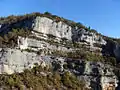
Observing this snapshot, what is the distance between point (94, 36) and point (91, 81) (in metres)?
15.9

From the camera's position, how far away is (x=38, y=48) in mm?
78750

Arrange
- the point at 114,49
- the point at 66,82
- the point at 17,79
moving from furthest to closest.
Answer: the point at 114,49 → the point at 66,82 → the point at 17,79

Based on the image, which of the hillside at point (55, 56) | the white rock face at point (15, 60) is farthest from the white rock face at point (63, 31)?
the white rock face at point (15, 60)

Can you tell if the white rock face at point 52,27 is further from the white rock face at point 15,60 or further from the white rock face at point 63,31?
the white rock face at point 15,60

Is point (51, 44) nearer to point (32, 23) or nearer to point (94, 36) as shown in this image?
point (32, 23)

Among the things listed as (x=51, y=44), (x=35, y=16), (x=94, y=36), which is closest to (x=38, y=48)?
(x=51, y=44)

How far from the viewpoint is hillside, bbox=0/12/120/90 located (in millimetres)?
70000

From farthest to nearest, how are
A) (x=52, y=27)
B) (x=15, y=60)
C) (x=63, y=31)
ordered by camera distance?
(x=63, y=31)
(x=52, y=27)
(x=15, y=60)

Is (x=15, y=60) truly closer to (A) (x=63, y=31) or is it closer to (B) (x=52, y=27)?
(B) (x=52, y=27)

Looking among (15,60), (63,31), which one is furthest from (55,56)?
(63,31)

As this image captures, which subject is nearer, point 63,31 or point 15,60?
point 15,60

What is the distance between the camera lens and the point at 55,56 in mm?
77750

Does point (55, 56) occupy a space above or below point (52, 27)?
below

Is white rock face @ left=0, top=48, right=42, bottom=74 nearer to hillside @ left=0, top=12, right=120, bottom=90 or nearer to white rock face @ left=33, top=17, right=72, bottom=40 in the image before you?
hillside @ left=0, top=12, right=120, bottom=90
